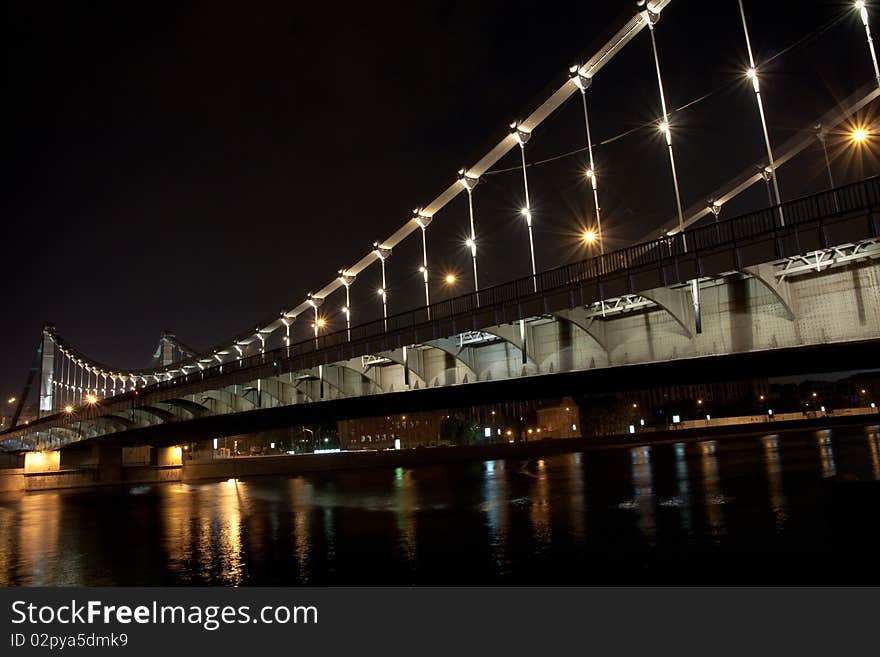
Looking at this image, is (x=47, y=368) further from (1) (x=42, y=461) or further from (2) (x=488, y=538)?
(2) (x=488, y=538)

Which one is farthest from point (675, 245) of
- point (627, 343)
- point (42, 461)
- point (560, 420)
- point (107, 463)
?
point (560, 420)

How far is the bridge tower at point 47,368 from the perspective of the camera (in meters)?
118

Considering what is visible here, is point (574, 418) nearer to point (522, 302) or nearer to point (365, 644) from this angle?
point (522, 302)

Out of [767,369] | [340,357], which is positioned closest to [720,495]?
[767,369]

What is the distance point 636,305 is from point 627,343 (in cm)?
177

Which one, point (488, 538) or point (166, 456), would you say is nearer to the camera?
point (488, 538)

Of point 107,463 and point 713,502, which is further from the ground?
point 107,463

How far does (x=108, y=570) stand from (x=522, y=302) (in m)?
16.9

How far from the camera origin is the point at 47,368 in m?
121

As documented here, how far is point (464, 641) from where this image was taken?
34.6 ft

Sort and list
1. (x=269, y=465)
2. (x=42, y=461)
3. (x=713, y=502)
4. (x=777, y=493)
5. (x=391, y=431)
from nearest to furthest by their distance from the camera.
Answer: (x=713, y=502) → (x=777, y=493) → (x=269, y=465) → (x=42, y=461) → (x=391, y=431)

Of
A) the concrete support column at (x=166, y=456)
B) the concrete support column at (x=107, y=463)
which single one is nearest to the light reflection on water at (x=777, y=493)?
the concrete support column at (x=166, y=456)

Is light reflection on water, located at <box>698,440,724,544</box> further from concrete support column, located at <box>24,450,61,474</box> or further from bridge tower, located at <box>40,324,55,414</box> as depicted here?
bridge tower, located at <box>40,324,55,414</box>

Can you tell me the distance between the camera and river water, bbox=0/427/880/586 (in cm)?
1527
